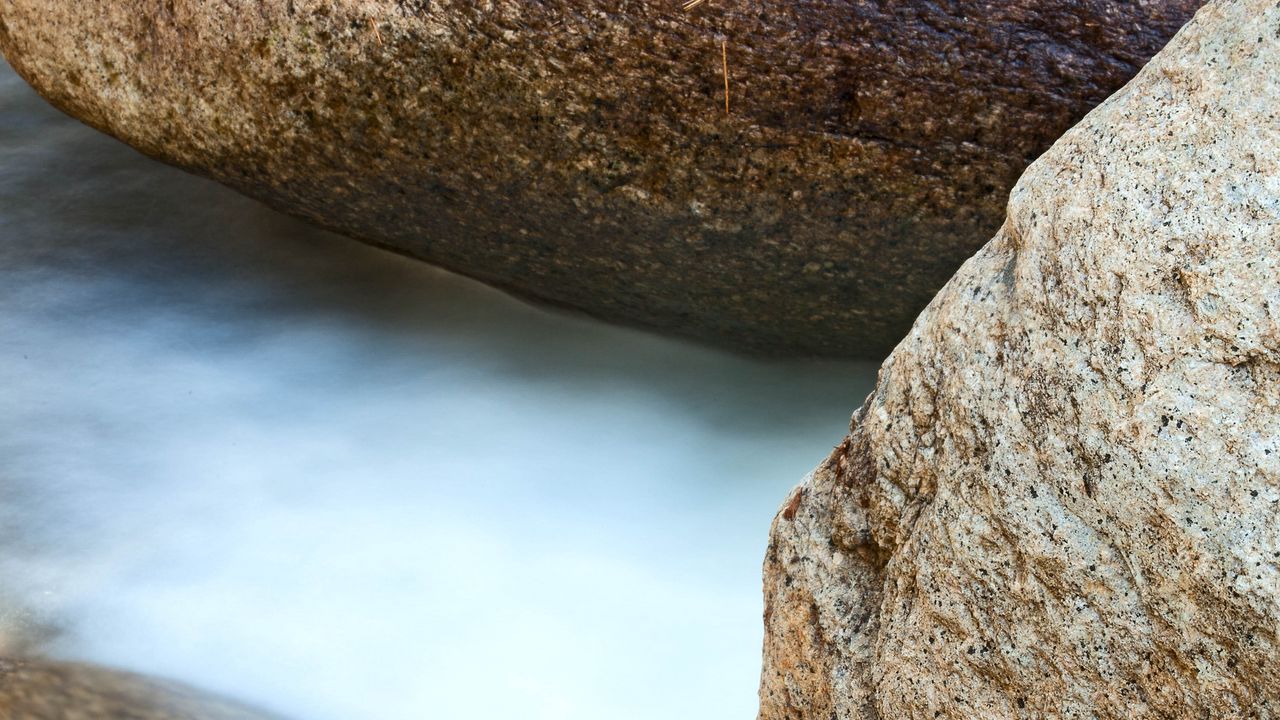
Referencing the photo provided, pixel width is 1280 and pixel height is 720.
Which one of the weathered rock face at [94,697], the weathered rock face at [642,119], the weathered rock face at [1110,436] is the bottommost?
the weathered rock face at [94,697]

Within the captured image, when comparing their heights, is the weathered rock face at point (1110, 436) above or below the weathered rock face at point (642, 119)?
below

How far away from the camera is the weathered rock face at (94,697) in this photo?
124 centimetres

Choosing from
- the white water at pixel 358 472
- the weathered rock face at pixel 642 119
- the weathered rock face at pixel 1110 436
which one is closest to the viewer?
the weathered rock face at pixel 1110 436

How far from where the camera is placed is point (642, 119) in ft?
4.33

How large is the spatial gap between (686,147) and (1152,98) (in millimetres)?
712

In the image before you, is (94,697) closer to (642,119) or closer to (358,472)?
(358,472)

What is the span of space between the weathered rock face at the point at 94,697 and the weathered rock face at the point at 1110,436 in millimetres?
793

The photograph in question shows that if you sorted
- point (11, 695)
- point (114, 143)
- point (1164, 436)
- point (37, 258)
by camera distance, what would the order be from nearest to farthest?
1. point (1164, 436)
2. point (11, 695)
3. point (37, 258)
4. point (114, 143)

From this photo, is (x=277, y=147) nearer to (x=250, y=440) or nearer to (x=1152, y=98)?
(x=250, y=440)

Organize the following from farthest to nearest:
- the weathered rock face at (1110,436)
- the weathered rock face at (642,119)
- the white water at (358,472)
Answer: the white water at (358,472), the weathered rock face at (642,119), the weathered rock face at (1110,436)

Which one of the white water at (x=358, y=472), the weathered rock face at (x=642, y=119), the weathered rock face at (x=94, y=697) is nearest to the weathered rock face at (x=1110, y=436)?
the weathered rock face at (x=642, y=119)

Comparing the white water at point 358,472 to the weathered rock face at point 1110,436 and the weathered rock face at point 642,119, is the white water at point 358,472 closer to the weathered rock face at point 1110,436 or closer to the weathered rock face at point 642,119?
the weathered rock face at point 642,119

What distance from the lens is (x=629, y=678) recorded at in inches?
53.2

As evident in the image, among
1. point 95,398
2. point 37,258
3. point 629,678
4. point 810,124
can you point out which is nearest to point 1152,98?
point 810,124
